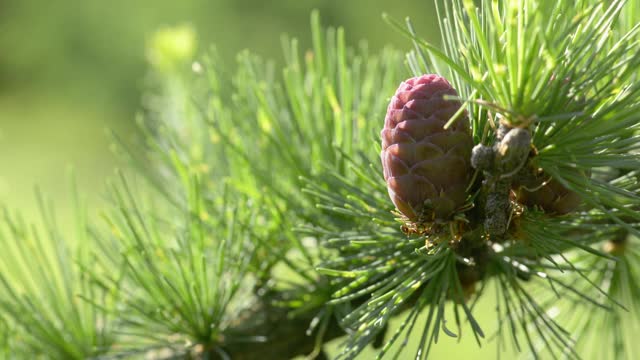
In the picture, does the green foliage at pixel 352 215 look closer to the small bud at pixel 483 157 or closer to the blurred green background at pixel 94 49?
the small bud at pixel 483 157

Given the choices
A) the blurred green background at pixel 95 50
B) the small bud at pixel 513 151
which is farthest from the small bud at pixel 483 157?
the blurred green background at pixel 95 50

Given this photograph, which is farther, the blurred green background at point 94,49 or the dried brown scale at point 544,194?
the blurred green background at point 94,49

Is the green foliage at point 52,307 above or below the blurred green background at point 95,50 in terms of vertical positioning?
below

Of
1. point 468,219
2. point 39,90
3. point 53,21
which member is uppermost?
point 53,21

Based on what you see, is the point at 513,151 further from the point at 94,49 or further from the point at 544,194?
the point at 94,49

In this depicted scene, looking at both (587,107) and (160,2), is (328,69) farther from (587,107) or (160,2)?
(160,2)

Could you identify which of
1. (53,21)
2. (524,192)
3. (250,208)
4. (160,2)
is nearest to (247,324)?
(250,208)
